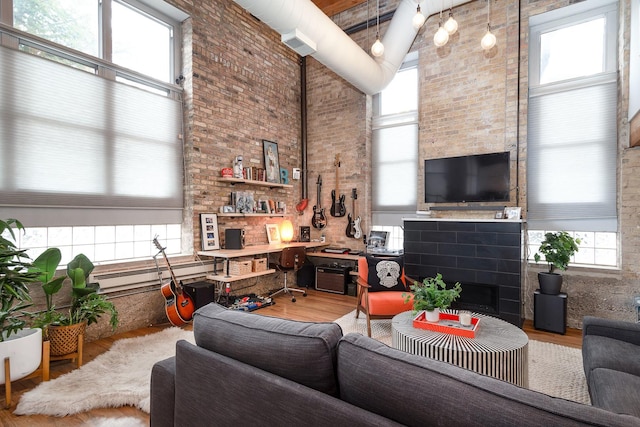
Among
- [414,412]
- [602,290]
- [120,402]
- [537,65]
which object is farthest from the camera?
[537,65]

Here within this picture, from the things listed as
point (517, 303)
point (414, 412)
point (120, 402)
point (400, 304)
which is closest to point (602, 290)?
point (517, 303)

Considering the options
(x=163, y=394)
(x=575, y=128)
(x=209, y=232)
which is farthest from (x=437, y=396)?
(x=575, y=128)

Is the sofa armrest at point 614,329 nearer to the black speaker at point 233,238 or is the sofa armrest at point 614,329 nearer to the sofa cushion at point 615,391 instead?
the sofa cushion at point 615,391

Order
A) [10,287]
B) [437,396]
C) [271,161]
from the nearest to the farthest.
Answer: [437,396] → [10,287] → [271,161]

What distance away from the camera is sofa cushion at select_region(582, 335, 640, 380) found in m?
1.93

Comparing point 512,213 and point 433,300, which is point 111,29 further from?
point 512,213

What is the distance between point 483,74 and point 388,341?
3812 mm

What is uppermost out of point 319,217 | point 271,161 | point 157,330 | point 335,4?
point 335,4

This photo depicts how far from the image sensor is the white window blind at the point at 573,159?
13.0 ft

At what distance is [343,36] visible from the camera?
4.45m

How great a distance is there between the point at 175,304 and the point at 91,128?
220 cm

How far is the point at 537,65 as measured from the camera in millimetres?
4473

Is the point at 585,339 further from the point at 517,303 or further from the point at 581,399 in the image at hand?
the point at 517,303

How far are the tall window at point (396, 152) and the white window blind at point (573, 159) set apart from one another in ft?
5.42
